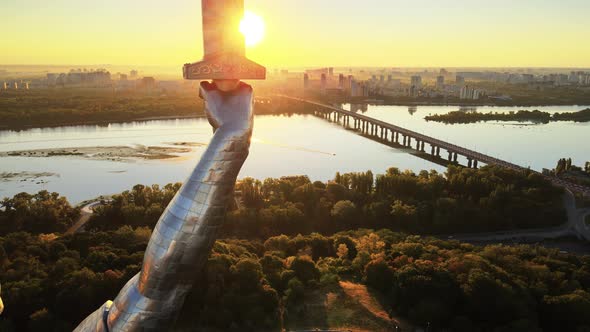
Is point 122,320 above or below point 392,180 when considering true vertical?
above

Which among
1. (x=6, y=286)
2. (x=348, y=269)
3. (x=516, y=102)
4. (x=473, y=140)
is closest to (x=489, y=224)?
(x=348, y=269)

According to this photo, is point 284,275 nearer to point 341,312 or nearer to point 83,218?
point 341,312

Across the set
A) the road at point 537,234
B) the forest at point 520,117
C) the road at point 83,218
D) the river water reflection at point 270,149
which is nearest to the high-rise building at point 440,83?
the forest at point 520,117

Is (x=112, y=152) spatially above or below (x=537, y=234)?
above

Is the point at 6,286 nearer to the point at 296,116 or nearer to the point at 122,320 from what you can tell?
the point at 122,320

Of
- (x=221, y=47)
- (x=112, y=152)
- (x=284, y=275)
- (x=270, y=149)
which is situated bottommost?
(x=270, y=149)

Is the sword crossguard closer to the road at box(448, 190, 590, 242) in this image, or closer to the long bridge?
the road at box(448, 190, 590, 242)

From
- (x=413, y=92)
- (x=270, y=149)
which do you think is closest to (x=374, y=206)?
(x=270, y=149)

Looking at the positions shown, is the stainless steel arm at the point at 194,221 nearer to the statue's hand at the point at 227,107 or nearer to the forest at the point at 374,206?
the statue's hand at the point at 227,107
